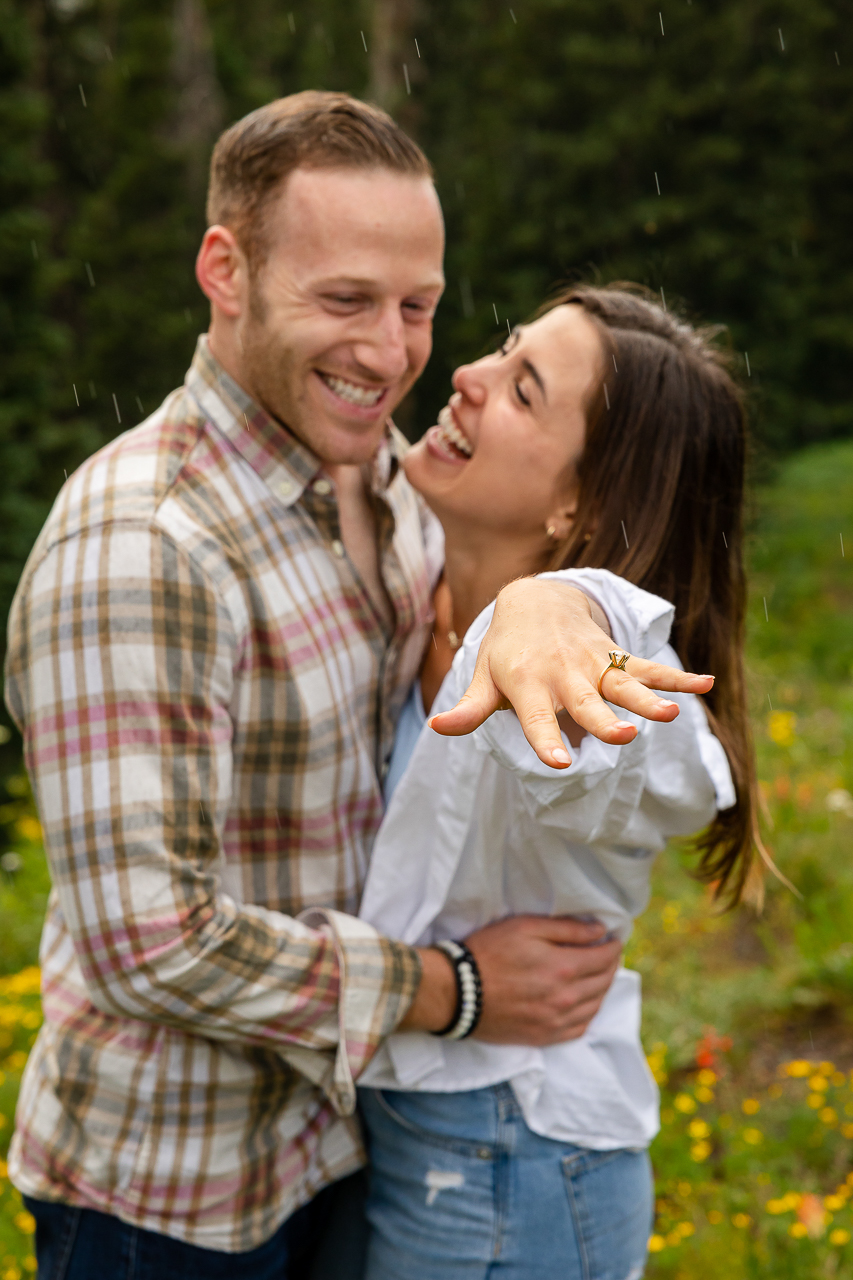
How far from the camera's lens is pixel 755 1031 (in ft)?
12.5

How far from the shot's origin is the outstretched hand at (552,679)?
1059mm

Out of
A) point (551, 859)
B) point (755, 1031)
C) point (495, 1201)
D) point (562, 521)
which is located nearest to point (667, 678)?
point (551, 859)

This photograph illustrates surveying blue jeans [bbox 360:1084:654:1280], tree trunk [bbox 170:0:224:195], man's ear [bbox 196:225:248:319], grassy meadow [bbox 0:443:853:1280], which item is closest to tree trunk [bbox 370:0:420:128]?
tree trunk [bbox 170:0:224:195]

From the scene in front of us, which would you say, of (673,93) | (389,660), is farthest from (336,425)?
(673,93)

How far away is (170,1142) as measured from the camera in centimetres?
196

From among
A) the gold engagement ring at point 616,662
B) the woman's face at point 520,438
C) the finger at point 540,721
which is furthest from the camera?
the woman's face at point 520,438

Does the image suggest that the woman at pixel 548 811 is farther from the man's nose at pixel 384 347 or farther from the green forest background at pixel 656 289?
the green forest background at pixel 656 289

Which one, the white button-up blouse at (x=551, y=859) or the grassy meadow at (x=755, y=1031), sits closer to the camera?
the white button-up blouse at (x=551, y=859)

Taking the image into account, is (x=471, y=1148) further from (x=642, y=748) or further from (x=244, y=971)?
(x=642, y=748)

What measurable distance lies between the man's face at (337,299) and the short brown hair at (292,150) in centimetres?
3

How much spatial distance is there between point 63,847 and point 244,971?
0.35 m

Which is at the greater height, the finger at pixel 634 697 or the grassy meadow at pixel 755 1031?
the finger at pixel 634 697

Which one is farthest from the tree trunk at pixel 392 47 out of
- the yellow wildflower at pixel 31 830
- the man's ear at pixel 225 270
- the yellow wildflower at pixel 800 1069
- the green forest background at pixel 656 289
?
the yellow wildflower at pixel 800 1069

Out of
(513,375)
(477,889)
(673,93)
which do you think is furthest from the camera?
(673,93)
